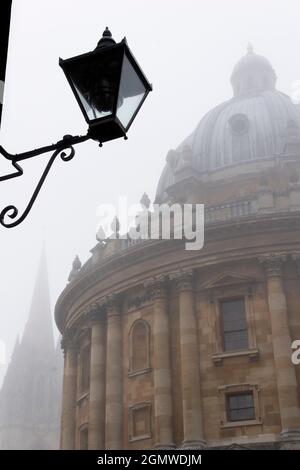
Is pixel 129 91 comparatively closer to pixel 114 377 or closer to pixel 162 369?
pixel 162 369

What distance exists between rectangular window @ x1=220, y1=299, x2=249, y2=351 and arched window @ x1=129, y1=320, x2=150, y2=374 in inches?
135

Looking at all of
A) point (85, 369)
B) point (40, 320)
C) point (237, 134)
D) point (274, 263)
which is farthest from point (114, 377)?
point (40, 320)

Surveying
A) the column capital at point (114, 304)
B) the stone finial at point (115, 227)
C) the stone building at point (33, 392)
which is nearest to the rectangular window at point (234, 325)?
the column capital at point (114, 304)

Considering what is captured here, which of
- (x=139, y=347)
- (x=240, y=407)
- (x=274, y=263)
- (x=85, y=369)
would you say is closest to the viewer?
(x=240, y=407)

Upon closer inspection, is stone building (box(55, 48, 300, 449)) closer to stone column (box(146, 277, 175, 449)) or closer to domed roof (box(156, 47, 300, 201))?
stone column (box(146, 277, 175, 449))

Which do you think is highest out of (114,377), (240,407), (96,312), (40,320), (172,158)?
(40,320)

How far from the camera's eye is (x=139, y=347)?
1113 inches

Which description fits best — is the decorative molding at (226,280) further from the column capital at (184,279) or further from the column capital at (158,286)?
the column capital at (158,286)

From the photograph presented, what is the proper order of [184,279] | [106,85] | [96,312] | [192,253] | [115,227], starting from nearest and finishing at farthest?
[106,85] < [184,279] < [192,253] < [96,312] < [115,227]

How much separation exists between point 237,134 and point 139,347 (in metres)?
16.2

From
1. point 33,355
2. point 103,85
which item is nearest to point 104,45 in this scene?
point 103,85

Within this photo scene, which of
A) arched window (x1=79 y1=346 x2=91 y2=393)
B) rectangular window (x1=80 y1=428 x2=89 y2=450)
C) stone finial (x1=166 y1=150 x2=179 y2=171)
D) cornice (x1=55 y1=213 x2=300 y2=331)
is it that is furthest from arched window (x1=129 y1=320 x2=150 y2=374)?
stone finial (x1=166 y1=150 x2=179 y2=171)

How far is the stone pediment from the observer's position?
26516 mm

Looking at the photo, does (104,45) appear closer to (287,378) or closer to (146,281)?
(287,378)
